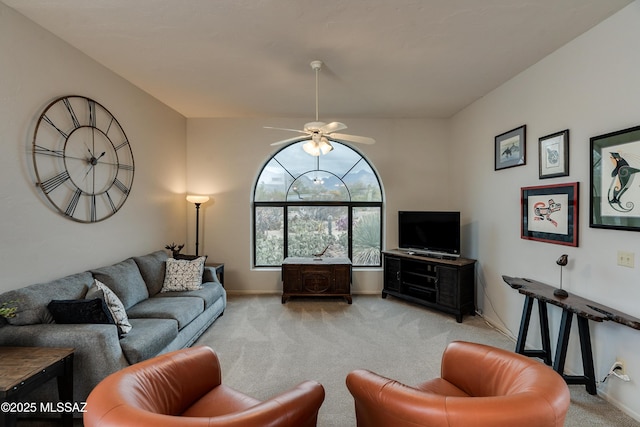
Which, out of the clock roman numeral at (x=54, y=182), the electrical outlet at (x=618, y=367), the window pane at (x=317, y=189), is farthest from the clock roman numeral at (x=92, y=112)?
the electrical outlet at (x=618, y=367)

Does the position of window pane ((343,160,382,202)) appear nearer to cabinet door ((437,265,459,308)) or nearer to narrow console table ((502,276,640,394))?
cabinet door ((437,265,459,308))

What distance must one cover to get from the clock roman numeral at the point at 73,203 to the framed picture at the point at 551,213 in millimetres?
4439

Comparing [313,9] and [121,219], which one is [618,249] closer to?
[313,9]

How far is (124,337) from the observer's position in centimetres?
223

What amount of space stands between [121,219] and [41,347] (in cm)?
171

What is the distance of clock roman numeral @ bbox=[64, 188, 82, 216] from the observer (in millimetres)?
2612

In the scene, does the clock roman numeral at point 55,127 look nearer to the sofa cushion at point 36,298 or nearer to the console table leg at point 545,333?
the sofa cushion at point 36,298

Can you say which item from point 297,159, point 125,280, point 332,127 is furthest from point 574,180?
point 125,280

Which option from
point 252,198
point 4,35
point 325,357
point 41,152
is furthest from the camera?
point 252,198

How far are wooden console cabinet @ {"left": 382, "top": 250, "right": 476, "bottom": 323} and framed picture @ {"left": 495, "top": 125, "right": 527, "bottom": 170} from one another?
1335 millimetres

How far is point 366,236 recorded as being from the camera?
16.6ft

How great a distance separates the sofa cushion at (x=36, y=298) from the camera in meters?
1.99

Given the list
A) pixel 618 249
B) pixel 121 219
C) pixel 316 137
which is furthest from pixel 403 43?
pixel 121 219

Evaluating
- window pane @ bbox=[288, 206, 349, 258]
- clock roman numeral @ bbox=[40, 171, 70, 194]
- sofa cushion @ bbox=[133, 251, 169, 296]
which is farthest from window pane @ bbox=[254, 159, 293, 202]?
clock roman numeral @ bbox=[40, 171, 70, 194]
